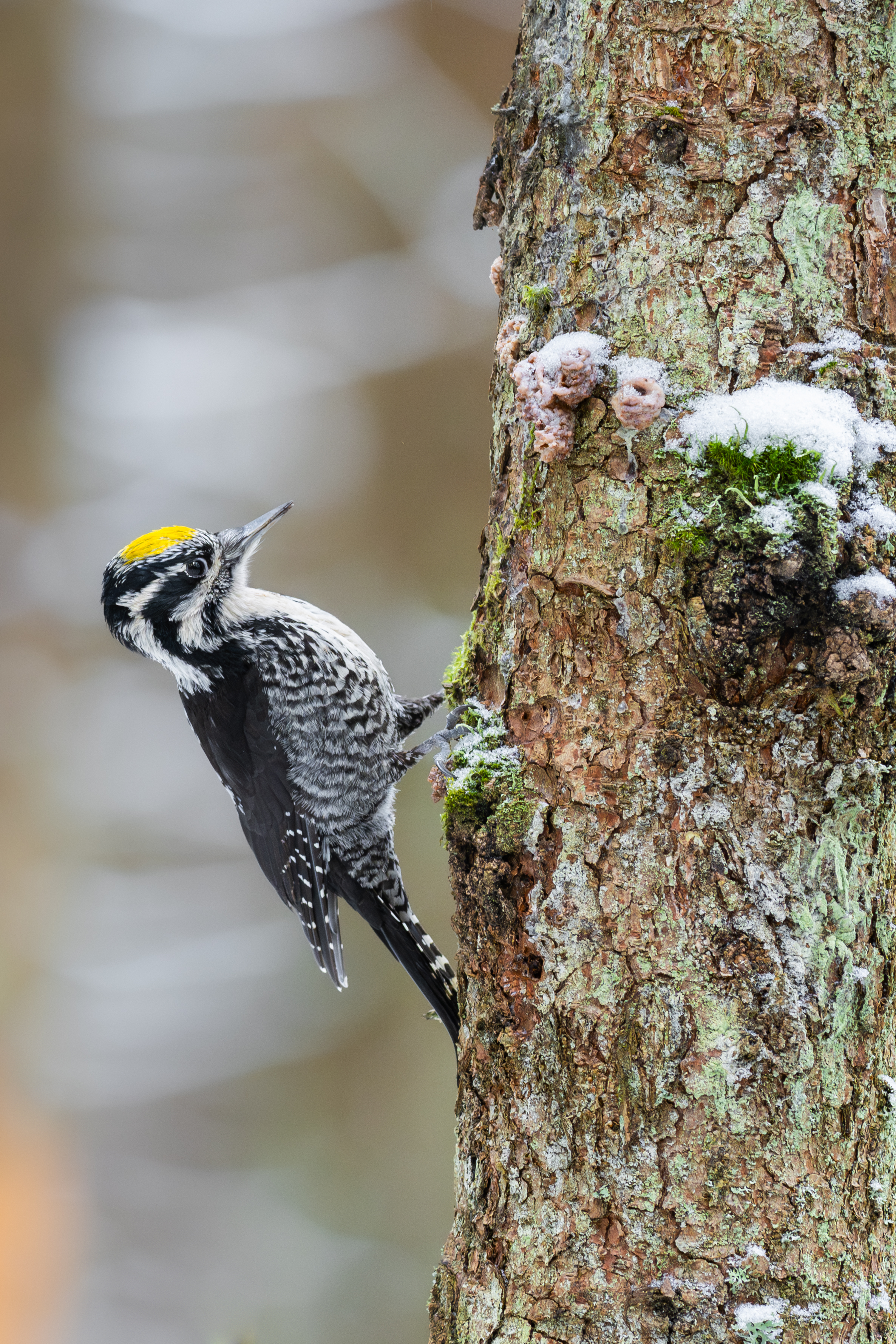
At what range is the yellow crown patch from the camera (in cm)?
247

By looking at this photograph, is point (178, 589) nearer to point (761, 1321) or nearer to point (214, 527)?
point (214, 527)

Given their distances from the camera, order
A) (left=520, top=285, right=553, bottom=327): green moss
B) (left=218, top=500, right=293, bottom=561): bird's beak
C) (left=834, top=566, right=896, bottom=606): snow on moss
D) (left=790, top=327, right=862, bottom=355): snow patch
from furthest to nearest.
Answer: (left=218, top=500, right=293, bottom=561): bird's beak
(left=520, top=285, right=553, bottom=327): green moss
(left=790, top=327, right=862, bottom=355): snow patch
(left=834, top=566, right=896, bottom=606): snow on moss

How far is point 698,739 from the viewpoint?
1225 mm

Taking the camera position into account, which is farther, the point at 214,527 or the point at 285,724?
the point at 214,527

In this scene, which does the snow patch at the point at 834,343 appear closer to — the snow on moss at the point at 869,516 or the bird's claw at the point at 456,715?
the snow on moss at the point at 869,516

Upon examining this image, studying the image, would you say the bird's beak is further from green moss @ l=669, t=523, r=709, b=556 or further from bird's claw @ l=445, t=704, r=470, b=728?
green moss @ l=669, t=523, r=709, b=556

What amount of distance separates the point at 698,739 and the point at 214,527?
3217 mm

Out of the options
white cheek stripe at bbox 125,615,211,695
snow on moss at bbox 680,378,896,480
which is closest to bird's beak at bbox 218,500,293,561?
white cheek stripe at bbox 125,615,211,695

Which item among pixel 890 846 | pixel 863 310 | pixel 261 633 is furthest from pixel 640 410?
pixel 261 633

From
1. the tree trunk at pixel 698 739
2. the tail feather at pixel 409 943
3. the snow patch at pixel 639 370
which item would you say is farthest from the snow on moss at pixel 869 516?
the tail feather at pixel 409 943

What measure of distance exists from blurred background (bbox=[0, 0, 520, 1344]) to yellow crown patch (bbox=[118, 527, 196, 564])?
5.30ft

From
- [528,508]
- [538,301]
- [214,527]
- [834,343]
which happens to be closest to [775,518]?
[834,343]

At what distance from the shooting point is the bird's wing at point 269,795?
252 centimetres

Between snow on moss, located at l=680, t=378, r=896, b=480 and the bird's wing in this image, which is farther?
the bird's wing
